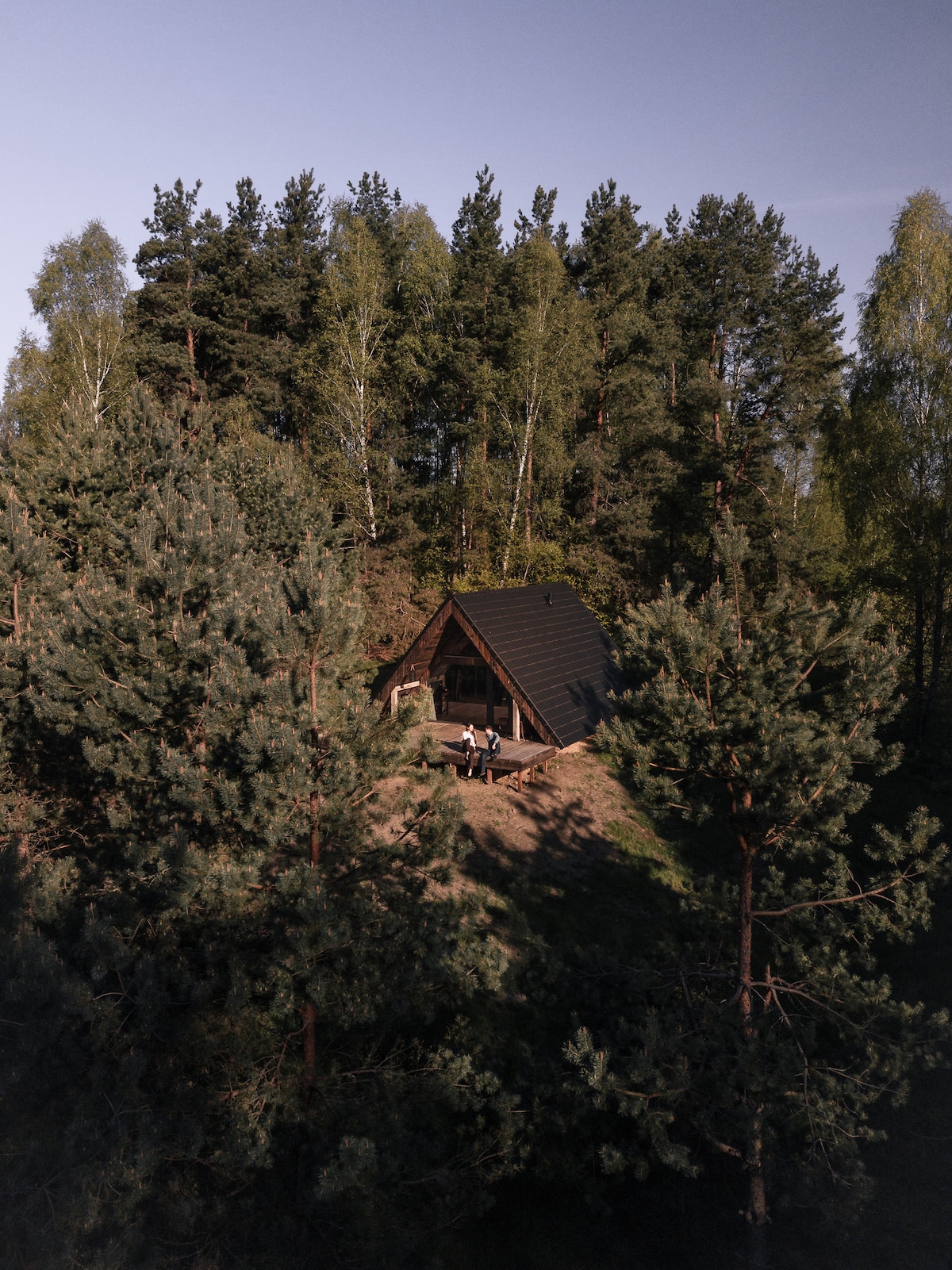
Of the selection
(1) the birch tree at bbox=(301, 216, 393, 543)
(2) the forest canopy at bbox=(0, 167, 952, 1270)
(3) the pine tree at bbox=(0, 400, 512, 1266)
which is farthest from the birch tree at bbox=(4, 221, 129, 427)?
(3) the pine tree at bbox=(0, 400, 512, 1266)

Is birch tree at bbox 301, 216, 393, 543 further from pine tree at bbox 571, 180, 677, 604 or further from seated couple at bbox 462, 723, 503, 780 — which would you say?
seated couple at bbox 462, 723, 503, 780

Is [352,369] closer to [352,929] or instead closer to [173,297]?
[173,297]

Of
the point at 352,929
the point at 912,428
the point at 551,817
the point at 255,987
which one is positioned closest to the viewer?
the point at 255,987

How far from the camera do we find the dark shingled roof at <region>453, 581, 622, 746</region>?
1711cm

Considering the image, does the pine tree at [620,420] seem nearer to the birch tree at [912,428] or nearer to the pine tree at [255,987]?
the birch tree at [912,428]

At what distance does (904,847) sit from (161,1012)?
317 inches

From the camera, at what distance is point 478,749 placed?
16953mm

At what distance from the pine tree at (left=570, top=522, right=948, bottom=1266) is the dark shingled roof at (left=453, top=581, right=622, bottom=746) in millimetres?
6348

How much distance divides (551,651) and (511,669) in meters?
2.67

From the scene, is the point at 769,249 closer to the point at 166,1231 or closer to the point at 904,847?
the point at 904,847

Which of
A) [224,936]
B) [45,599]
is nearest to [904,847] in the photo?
[224,936]

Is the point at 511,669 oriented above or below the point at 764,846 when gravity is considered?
above

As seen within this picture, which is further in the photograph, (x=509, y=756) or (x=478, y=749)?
(x=478, y=749)

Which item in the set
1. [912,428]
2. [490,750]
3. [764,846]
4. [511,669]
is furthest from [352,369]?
[764,846]
